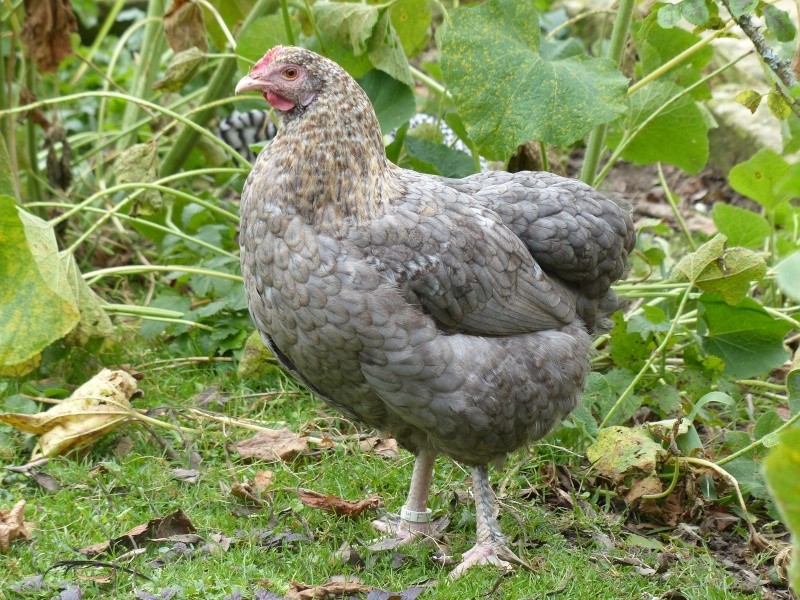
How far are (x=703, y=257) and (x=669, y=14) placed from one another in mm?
1008

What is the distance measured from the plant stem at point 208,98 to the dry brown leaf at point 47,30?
68cm

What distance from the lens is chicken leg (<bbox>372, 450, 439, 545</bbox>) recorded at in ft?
11.7

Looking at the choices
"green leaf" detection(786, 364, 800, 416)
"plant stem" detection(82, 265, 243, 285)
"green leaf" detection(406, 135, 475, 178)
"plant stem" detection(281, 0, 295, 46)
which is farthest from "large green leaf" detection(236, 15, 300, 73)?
"green leaf" detection(786, 364, 800, 416)

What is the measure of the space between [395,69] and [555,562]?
7.15 ft

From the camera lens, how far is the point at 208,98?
5.22 metres

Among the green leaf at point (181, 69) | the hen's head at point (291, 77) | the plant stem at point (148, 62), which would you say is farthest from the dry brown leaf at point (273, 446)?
the plant stem at point (148, 62)

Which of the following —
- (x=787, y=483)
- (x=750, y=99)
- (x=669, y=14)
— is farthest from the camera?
(x=750, y=99)

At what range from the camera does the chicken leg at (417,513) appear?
11.7 feet

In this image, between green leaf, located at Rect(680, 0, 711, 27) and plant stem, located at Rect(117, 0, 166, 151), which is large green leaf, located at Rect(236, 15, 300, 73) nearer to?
plant stem, located at Rect(117, 0, 166, 151)

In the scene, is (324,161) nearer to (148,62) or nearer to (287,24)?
(287,24)

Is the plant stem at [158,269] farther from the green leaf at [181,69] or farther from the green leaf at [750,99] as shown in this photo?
the green leaf at [750,99]

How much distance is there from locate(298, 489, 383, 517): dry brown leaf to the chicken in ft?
1.09

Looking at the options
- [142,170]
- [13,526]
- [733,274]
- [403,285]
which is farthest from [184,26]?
[733,274]

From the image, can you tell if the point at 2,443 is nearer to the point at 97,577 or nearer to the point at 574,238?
the point at 97,577
